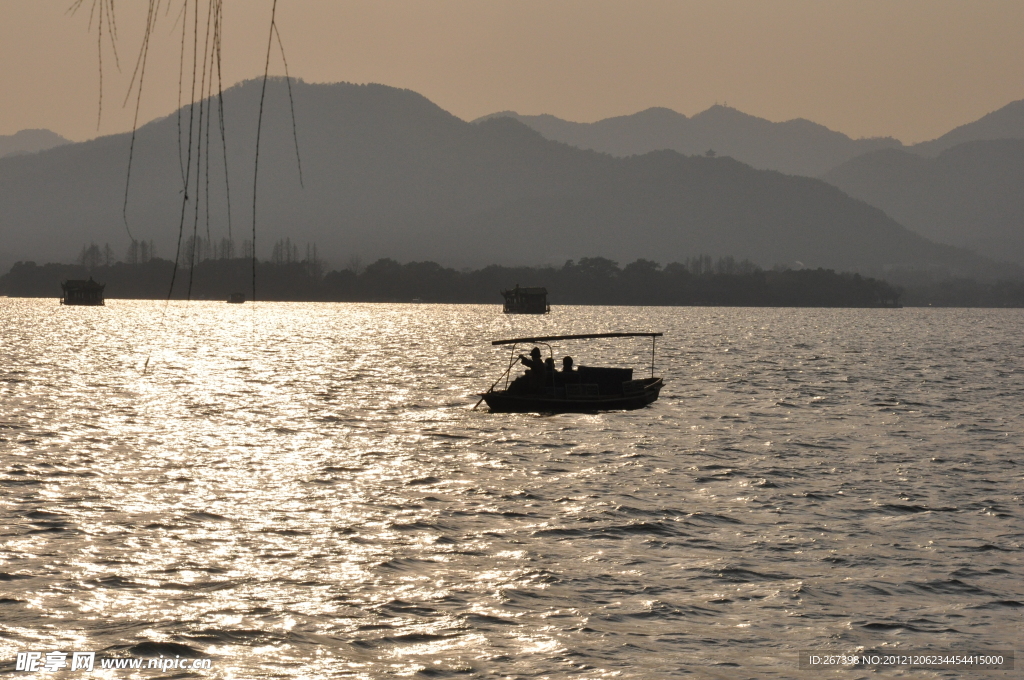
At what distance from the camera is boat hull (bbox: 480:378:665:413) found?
48312 millimetres

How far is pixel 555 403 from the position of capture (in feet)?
159

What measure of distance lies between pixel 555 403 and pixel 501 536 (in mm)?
25141

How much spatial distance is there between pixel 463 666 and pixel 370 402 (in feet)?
142

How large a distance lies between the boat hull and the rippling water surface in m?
0.72

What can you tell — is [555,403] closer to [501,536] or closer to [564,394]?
[564,394]

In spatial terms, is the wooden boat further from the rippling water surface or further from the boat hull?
the rippling water surface

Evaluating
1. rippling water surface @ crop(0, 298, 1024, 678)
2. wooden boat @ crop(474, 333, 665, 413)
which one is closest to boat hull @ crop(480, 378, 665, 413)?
wooden boat @ crop(474, 333, 665, 413)

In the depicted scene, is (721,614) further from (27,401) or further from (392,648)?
(27,401)

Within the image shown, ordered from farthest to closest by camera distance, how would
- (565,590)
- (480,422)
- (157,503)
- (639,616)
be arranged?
1. (480,422)
2. (157,503)
3. (565,590)
4. (639,616)

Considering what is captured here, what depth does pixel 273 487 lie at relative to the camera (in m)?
29.4

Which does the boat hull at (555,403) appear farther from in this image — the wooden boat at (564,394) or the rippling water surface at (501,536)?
the rippling water surface at (501,536)

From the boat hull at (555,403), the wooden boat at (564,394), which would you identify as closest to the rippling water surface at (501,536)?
the boat hull at (555,403)

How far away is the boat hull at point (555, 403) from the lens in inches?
1902

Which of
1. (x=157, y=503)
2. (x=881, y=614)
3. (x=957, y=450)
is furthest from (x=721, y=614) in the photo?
(x=957, y=450)
